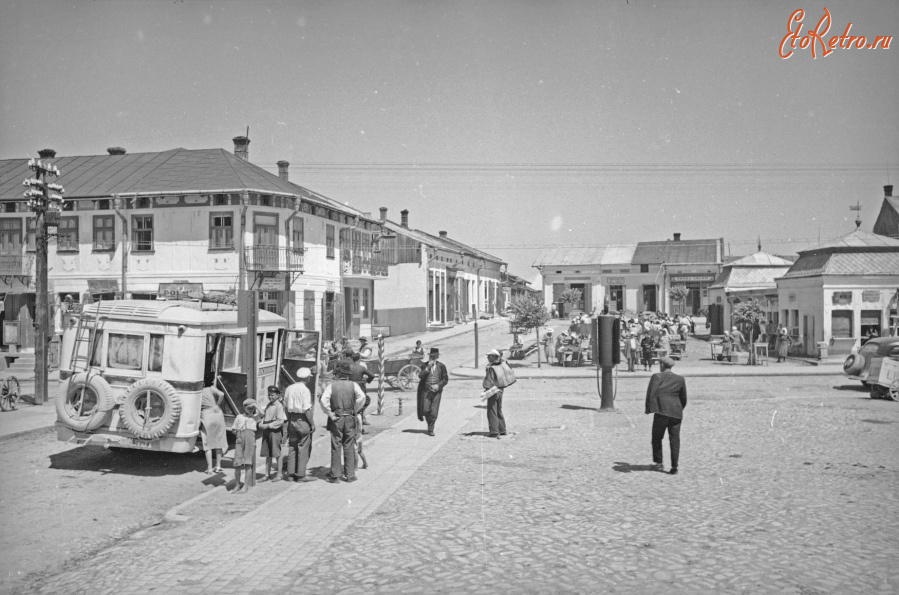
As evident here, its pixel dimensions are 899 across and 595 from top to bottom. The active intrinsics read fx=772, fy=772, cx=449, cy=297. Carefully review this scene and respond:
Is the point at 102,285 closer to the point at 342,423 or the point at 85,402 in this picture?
the point at 85,402

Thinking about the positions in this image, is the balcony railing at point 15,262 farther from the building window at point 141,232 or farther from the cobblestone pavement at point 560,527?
the cobblestone pavement at point 560,527

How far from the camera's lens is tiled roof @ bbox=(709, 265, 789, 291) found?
1759 inches

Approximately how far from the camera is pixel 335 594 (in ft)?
20.0

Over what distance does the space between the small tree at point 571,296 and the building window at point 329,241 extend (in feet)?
111

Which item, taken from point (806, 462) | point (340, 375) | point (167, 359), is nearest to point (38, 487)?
point (167, 359)

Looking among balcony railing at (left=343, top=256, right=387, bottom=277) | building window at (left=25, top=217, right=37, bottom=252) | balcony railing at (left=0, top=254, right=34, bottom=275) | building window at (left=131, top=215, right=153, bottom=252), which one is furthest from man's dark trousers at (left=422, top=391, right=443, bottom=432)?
building window at (left=25, top=217, right=37, bottom=252)

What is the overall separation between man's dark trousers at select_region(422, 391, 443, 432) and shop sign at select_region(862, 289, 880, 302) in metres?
22.7

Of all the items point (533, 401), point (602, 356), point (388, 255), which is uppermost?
point (388, 255)

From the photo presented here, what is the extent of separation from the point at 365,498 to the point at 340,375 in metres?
2.06

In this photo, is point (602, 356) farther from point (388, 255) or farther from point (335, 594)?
point (388, 255)

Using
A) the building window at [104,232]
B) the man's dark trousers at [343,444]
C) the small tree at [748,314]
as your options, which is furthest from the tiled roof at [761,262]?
the man's dark trousers at [343,444]

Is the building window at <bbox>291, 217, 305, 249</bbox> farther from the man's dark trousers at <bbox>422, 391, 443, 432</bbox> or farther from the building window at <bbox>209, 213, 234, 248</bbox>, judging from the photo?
the man's dark trousers at <bbox>422, 391, 443, 432</bbox>

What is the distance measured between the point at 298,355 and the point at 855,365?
52.5 feet

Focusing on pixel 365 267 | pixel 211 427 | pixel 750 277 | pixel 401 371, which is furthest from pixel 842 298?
pixel 211 427
